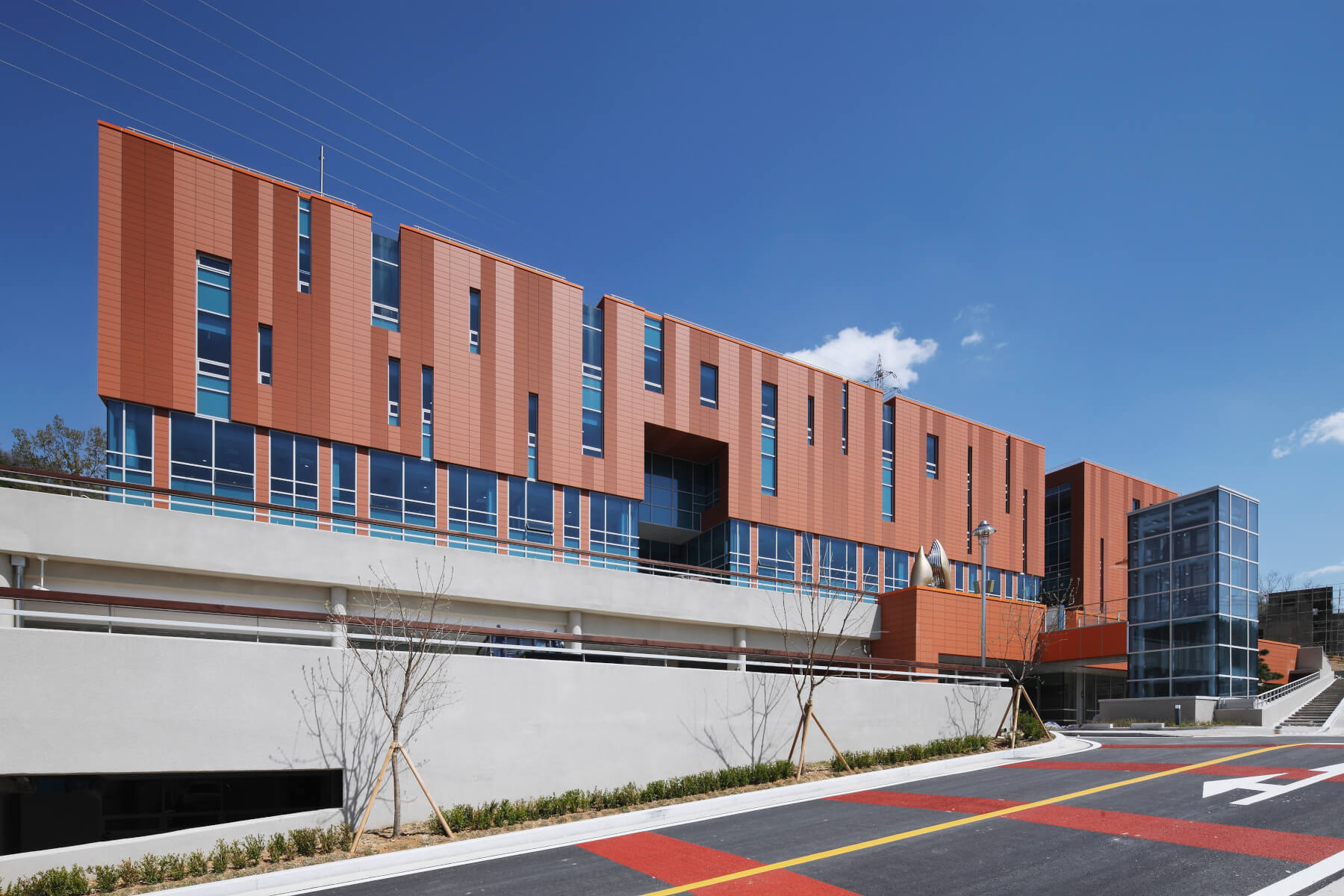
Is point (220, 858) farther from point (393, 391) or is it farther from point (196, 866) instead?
point (393, 391)

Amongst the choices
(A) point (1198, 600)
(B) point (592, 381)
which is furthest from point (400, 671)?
(A) point (1198, 600)

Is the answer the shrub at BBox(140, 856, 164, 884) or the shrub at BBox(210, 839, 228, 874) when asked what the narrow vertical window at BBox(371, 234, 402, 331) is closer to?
the shrub at BBox(210, 839, 228, 874)

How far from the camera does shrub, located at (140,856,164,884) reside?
10633mm

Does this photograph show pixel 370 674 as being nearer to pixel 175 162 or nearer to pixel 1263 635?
pixel 175 162

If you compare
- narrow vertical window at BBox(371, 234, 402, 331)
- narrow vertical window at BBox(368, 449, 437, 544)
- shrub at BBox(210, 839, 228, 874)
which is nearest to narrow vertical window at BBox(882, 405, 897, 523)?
narrow vertical window at BBox(368, 449, 437, 544)

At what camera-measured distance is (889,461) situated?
44.0 metres

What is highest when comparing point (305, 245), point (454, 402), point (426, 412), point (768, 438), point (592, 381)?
point (305, 245)

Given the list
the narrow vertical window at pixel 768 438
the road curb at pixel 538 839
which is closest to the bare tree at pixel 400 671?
the road curb at pixel 538 839

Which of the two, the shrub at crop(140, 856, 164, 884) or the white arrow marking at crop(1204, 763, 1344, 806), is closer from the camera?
the shrub at crop(140, 856, 164, 884)

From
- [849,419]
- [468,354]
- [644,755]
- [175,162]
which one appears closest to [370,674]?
[644,755]

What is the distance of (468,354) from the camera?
3219 cm

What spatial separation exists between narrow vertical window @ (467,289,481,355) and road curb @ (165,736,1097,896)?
21935mm

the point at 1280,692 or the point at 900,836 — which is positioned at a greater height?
the point at 900,836

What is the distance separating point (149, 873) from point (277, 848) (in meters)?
1.53
